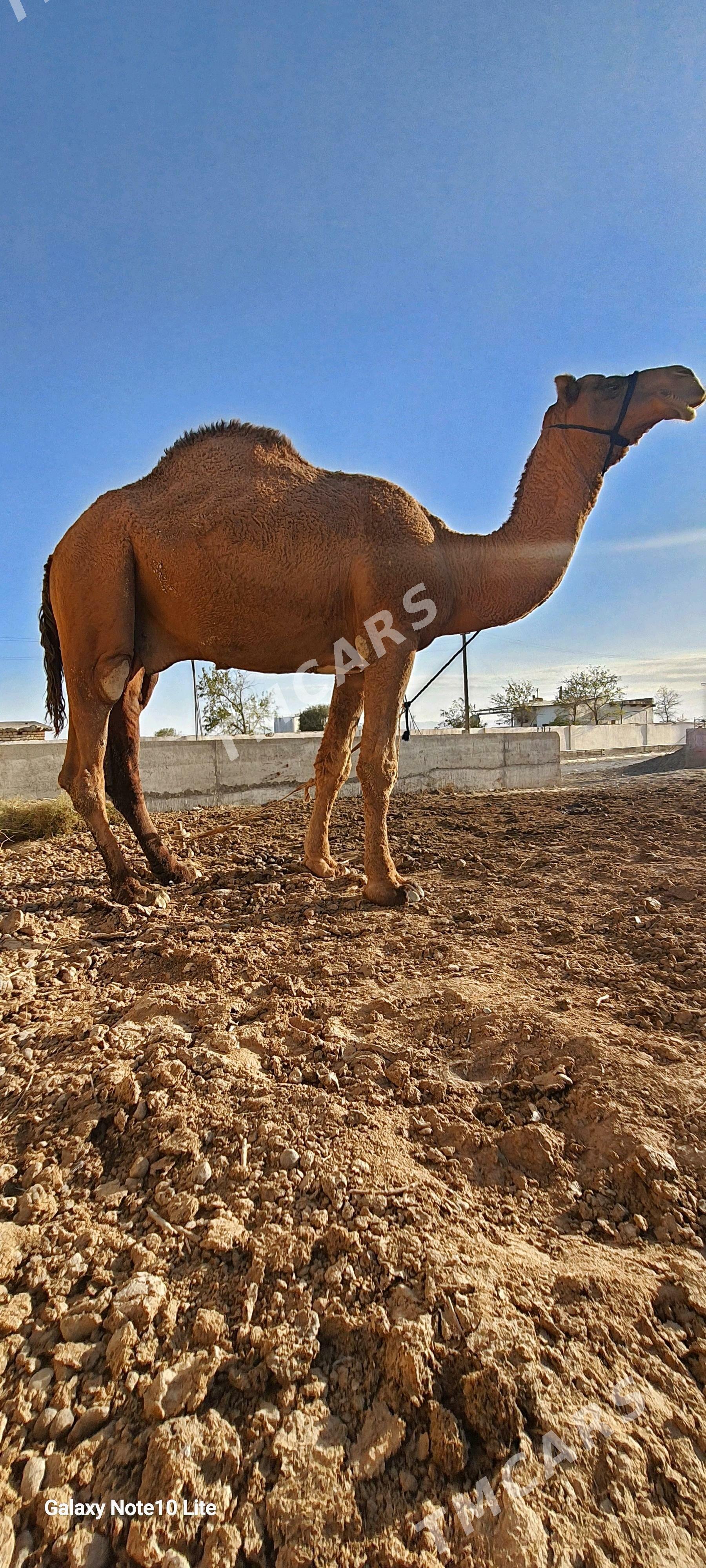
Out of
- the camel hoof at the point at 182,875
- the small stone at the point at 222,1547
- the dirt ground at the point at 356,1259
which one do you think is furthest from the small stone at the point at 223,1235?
the camel hoof at the point at 182,875

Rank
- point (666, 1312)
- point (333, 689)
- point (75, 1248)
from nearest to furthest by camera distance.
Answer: point (666, 1312) < point (75, 1248) < point (333, 689)

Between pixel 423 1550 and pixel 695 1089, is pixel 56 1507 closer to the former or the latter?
pixel 423 1550

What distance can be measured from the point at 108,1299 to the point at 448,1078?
993 millimetres

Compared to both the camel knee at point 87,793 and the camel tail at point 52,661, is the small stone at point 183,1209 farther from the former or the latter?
the camel tail at point 52,661

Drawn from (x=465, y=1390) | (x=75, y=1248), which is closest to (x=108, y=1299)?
(x=75, y=1248)

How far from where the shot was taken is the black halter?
3.92 metres

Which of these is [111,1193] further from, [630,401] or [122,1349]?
[630,401]

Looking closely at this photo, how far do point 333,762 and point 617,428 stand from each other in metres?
2.68

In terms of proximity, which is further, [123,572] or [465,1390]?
[123,572]

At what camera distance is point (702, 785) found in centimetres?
941

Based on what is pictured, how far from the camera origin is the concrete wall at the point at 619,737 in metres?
38.8

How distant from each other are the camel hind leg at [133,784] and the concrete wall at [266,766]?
3.01m

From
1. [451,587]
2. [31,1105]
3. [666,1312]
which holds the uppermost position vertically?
[451,587]

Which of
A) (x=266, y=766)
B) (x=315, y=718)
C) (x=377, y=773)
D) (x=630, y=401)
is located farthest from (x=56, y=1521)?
(x=315, y=718)
